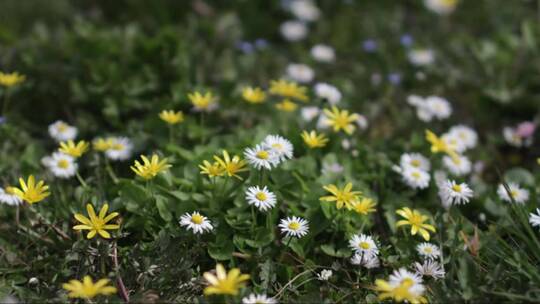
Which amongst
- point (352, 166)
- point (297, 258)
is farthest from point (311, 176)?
point (297, 258)

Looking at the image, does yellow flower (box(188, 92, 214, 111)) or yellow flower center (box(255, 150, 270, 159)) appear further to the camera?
yellow flower (box(188, 92, 214, 111))

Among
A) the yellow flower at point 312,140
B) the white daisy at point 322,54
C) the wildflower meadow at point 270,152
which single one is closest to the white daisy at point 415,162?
the wildflower meadow at point 270,152

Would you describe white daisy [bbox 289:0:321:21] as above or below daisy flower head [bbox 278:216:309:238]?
above

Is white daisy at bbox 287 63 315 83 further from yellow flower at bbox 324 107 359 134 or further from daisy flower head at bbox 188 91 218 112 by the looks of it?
yellow flower at bbox 324 107 359 134

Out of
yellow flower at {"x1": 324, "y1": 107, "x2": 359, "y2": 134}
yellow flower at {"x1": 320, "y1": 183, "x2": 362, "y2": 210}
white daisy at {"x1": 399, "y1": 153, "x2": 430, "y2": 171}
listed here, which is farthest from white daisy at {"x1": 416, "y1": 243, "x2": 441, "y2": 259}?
yellow flower at {"x1": 324, "y1": 107, "x2": 359, "y2": 134}

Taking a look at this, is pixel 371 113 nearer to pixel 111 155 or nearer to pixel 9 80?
pixel 111 155

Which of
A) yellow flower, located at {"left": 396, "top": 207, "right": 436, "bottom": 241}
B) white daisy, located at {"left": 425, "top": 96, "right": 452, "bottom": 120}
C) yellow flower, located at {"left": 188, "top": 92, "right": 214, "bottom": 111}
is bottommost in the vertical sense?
yellow flower, located at {"left": 396, "top": 207, "right": 436, "bottom": 241}

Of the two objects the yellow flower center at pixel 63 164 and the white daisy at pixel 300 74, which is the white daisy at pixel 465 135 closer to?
the white daisy at pixel 300 74
